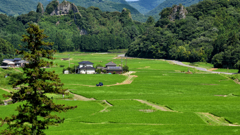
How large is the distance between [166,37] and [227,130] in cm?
15346

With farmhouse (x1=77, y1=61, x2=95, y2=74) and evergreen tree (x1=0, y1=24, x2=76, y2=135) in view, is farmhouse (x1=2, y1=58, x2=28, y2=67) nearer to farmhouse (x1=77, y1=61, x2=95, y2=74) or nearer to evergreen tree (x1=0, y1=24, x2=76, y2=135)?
farmhouse (x1=77, y1=61, x2=95, y2=74)

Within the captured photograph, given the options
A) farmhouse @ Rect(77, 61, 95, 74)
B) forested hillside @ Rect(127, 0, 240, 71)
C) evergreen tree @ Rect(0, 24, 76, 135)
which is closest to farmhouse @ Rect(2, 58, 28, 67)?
farmhouse @ Rect(77, 61, 95, 74)

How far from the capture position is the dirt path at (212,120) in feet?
130

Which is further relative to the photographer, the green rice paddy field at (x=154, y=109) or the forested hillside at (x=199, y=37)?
the forested hillside at (x=199, y=37)

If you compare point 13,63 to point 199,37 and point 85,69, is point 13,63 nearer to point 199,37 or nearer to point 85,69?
point 85,69

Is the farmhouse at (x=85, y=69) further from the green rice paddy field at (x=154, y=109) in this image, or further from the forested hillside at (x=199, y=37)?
the forested hillside at (x=199, y=37)

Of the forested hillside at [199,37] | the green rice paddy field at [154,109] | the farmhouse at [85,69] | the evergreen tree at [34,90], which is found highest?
the forested hillside at [199,37]

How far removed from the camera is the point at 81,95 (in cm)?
6469

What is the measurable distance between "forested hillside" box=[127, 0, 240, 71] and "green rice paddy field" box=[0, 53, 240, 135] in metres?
57.5

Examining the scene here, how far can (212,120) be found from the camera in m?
41.2

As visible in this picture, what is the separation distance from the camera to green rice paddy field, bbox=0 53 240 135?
1401 inches

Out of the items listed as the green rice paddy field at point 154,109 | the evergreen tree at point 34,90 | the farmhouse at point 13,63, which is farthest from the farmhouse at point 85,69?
the evergreen tree at point 34,90

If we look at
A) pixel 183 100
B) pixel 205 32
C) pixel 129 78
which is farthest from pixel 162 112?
pixel 205 32

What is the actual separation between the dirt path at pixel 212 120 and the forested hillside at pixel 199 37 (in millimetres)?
83469
